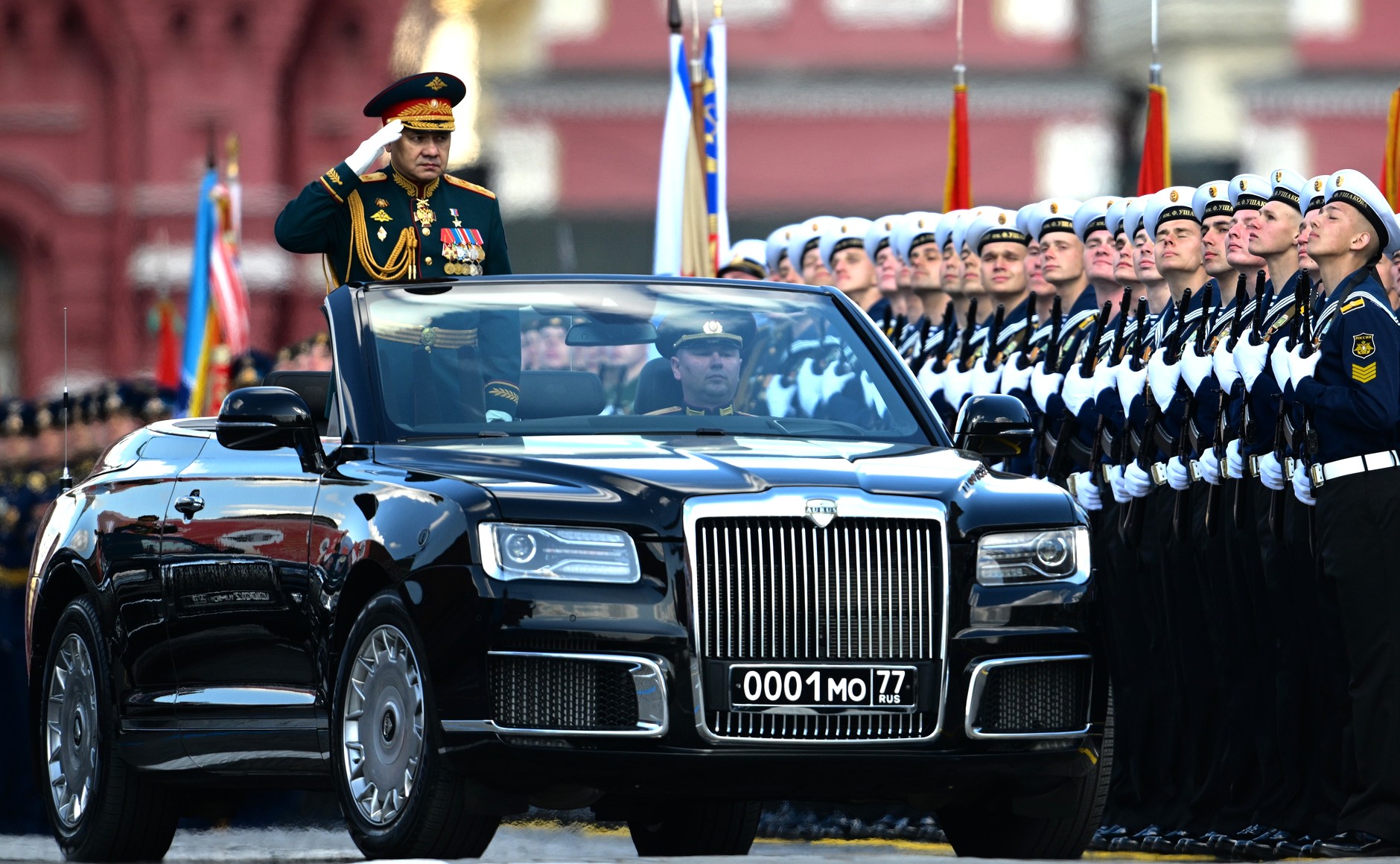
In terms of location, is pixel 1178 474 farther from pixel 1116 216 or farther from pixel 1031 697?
pixel 1031 697

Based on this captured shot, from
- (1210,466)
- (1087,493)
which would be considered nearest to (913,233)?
(1087,493)

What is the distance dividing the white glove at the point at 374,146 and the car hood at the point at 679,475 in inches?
81.5

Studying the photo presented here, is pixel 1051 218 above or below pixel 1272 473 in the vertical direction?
above

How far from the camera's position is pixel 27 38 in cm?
4581

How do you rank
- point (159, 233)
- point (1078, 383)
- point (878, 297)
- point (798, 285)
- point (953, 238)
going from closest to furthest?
point (798, 285), point (1078, 383), point (953, 238), point (878, 297), point (159, 233)

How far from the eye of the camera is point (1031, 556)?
8.81 meters

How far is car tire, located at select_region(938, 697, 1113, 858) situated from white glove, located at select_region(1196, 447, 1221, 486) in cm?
285

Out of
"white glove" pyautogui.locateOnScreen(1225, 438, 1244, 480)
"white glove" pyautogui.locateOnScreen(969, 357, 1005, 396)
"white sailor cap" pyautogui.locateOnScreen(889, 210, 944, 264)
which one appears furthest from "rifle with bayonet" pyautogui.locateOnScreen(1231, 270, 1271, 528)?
"white sailor cap" pyautogui.locateOnScreen(889, 210, 944, 264)

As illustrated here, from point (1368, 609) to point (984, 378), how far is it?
10.1 ft

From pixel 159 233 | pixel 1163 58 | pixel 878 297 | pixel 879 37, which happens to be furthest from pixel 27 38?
pixel 878 297

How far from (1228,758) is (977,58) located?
3496cm

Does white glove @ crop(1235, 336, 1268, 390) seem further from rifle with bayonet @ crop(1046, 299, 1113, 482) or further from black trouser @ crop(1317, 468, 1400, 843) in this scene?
rifle with bayonet @ crop(1046, 299, 1113, 482)

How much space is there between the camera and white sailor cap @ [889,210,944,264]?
14758 mm

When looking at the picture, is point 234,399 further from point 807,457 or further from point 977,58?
point 977,58
